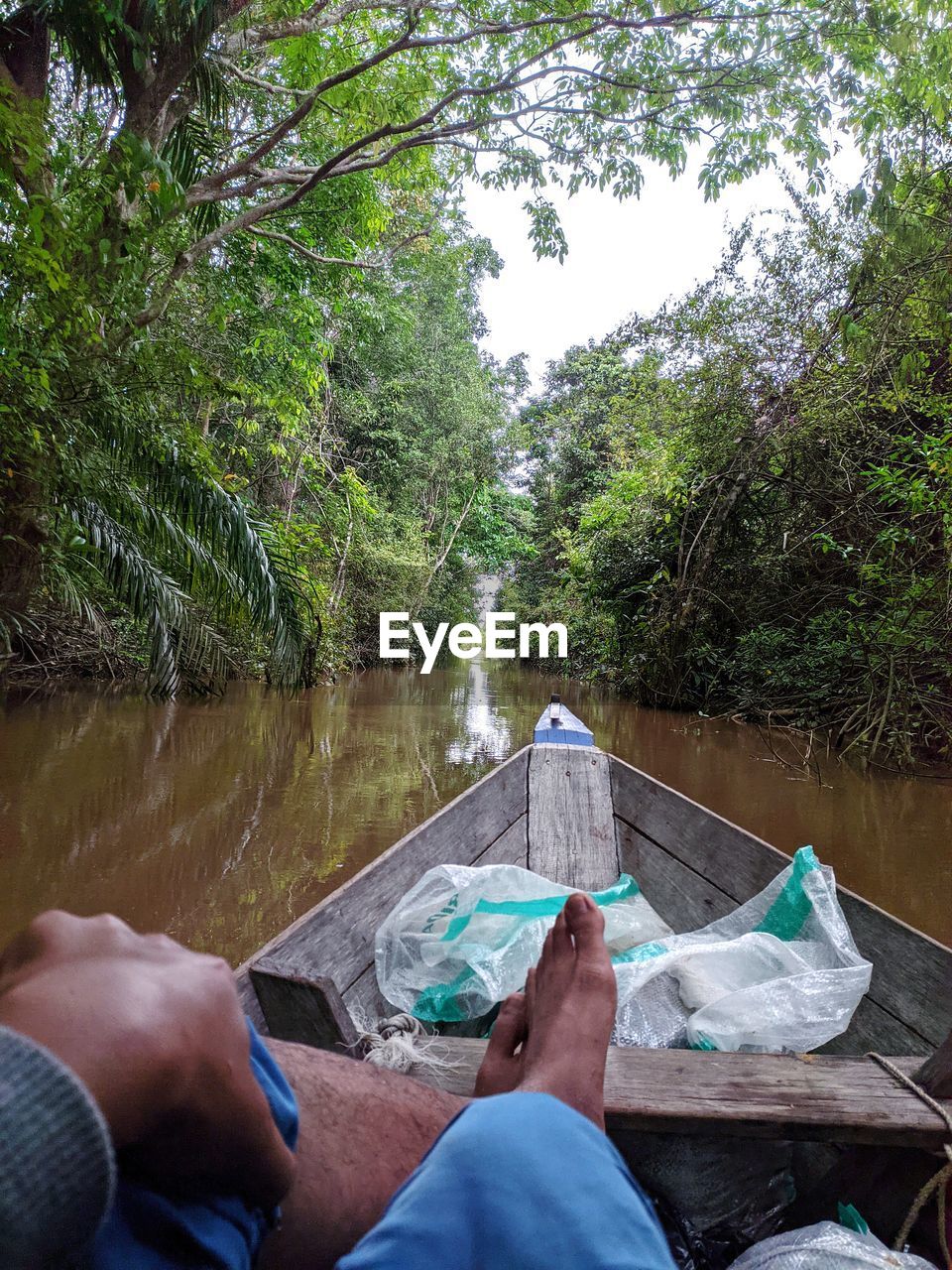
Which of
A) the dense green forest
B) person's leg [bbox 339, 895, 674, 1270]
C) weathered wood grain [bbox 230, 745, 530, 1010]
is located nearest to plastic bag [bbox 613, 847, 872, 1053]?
weathered wood grain [bbox 230, 745, 530, 1010]

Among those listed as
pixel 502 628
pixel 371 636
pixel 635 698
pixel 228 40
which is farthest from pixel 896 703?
pixel 502 628

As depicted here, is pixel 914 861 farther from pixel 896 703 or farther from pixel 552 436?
pixel 552 436

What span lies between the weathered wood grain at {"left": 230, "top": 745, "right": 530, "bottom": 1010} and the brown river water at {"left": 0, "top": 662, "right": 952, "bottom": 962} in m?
0.81

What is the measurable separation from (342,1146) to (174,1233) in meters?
0.24

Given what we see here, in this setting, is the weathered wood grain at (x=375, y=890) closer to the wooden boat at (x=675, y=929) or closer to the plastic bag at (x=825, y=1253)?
the wooden boat at (x=675, y=929)

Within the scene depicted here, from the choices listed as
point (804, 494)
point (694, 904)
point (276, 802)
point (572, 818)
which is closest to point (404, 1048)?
point (694, 904)

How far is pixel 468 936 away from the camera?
1.58 m

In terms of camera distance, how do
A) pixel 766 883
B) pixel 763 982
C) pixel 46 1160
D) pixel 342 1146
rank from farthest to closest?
1. pixel 766 883
2. pixel 763 982
3. pixel 342 1146
4. pixel 46 1160

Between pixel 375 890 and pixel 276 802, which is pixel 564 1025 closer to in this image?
pixel 375 890

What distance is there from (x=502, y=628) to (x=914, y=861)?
22.4 m

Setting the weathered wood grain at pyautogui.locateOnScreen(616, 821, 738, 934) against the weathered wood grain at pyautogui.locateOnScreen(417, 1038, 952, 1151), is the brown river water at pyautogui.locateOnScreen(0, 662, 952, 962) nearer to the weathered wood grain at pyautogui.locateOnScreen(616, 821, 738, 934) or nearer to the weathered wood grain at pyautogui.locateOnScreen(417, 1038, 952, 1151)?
the weathered wood grain at pyautogui.locateOnScreen(616, 821, 738, 934)

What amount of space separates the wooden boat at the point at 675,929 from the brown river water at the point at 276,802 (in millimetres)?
877

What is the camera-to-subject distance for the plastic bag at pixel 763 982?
1254 millimetres

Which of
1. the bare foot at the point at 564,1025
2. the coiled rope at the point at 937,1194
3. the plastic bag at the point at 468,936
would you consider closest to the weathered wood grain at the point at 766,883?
the plastic bag at the point at 468,936
